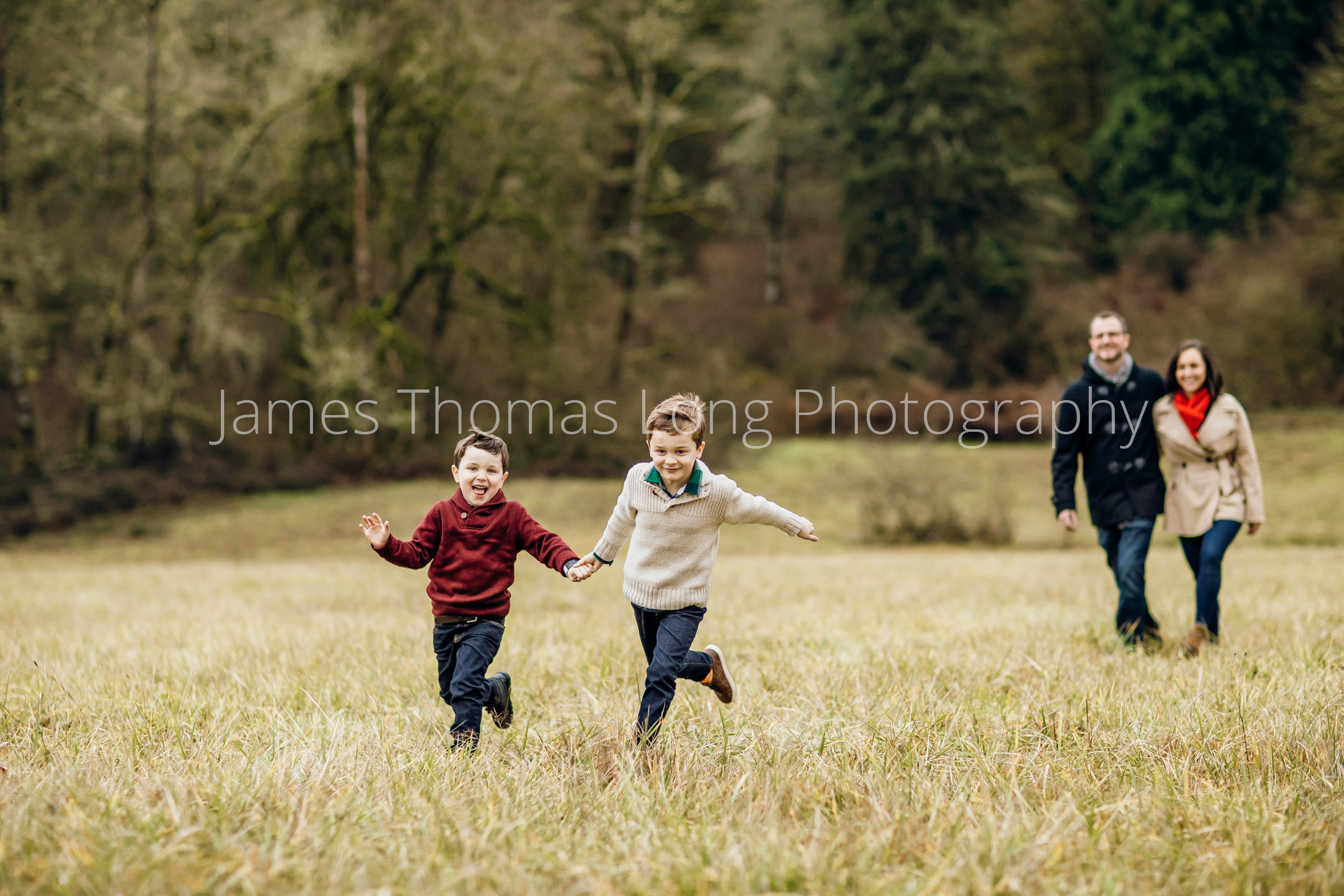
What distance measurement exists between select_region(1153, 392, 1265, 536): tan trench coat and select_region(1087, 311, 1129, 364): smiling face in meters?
0.41

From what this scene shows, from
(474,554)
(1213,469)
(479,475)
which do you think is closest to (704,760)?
(474,554)

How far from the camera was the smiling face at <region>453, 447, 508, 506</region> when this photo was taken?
3.77 metres

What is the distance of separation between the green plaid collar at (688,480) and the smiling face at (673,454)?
0.02 metres

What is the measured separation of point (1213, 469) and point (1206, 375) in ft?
1.89

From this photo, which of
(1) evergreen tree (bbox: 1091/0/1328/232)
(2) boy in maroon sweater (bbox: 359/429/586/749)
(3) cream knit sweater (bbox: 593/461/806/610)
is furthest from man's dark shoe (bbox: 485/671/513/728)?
(1) evergreen tree (bbox: 1091/0/1328/232)

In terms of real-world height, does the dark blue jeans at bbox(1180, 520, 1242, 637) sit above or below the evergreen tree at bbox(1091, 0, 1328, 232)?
below

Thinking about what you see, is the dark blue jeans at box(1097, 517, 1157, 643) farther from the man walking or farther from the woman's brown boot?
the woman's brown boot

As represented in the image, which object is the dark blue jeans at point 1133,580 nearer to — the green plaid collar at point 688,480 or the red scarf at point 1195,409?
the red scarf at point 1195,409

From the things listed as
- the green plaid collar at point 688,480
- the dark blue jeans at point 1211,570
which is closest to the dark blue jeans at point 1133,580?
the dark blue jeans at point 1211,570

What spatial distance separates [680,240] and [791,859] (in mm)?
39528

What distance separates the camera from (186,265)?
75.7 feet

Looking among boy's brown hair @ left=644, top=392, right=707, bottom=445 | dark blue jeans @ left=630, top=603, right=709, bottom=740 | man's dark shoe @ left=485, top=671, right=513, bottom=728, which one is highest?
boy's brown hair @ left=644, top=392, right=707, bottom=445

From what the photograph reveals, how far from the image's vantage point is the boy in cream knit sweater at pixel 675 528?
3.60 m

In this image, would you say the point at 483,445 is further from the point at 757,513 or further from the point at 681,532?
the point at 757,513
